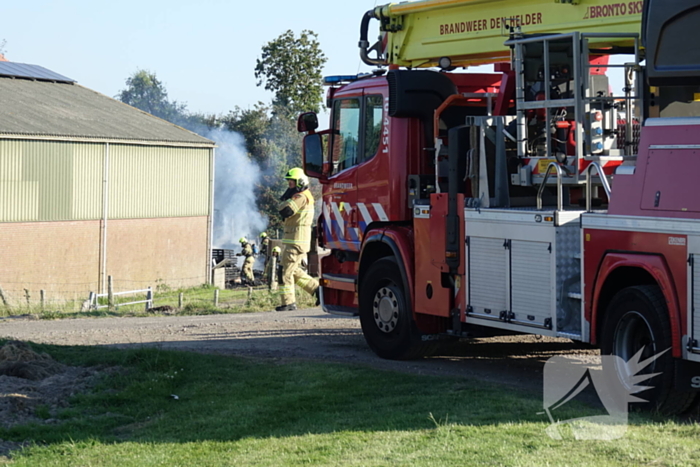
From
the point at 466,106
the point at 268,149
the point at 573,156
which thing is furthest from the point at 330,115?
the point at 268,149

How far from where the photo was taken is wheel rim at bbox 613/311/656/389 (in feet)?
24.7

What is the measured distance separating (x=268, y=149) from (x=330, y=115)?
4820 cm

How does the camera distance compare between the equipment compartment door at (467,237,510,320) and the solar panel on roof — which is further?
the solar panel on roof

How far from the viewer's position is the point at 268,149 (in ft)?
197

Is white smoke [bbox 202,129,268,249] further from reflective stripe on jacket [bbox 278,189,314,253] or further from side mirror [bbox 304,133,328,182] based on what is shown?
side mirror [bbox 304,133,328,182]

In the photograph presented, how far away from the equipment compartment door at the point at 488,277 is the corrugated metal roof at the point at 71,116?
93.5 ft

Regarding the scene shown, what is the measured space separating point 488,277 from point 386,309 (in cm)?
203

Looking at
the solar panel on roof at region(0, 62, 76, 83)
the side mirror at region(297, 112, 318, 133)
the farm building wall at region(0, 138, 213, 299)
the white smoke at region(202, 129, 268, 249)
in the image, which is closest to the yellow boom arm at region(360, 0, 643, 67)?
the side mirror at region(297, 112, 318, 133)

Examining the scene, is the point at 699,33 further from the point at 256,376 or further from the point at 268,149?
the point at 268,149

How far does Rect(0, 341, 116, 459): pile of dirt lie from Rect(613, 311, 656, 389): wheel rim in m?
4.52

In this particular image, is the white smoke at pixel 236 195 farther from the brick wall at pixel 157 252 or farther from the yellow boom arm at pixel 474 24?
the yellow boom arm at pixel 474 24

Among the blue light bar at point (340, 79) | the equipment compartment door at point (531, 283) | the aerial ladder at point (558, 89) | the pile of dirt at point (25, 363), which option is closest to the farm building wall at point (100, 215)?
the blue light bar at point (340, 79)

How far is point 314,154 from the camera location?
12.0m

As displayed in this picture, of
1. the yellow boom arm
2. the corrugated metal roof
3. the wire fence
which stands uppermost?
the corrugated metal roof
